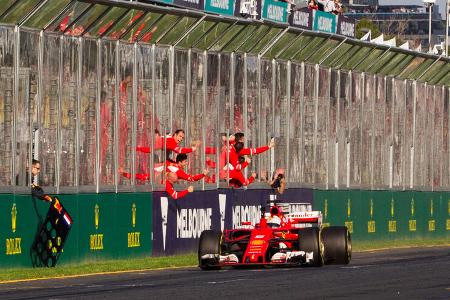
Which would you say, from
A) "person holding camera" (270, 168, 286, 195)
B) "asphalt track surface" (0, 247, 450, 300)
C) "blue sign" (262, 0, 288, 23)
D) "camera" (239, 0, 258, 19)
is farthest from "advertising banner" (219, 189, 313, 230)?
"blue sign" (262, 0, 288, 23)

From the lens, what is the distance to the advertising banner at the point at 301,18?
47.9 meters

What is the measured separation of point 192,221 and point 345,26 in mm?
21380

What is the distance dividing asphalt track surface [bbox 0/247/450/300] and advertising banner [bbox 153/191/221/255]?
347cm

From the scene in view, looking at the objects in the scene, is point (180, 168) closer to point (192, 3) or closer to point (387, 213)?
point (192, 3)

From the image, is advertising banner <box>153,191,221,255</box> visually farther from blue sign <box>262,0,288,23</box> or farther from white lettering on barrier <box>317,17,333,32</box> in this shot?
white lettering on barrier <box>317,17,333,32</box>

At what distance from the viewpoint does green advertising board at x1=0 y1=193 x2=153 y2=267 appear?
24.6 m

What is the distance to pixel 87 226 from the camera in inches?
1072

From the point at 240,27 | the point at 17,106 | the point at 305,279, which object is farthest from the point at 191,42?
the point at 305,279

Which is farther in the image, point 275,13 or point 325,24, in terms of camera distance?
point 325,24

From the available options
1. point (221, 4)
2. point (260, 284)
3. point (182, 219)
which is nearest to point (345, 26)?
point (221, 4)

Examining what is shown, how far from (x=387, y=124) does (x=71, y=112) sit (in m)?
18.7

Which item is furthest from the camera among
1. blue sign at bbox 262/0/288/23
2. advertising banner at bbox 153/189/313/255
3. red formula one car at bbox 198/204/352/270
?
blue sign at bbox 262/0/288/23

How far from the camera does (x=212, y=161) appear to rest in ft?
110

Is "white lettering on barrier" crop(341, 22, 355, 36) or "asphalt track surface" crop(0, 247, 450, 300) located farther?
"white lettering on barrier" crop(341, 22, 355, 36)
